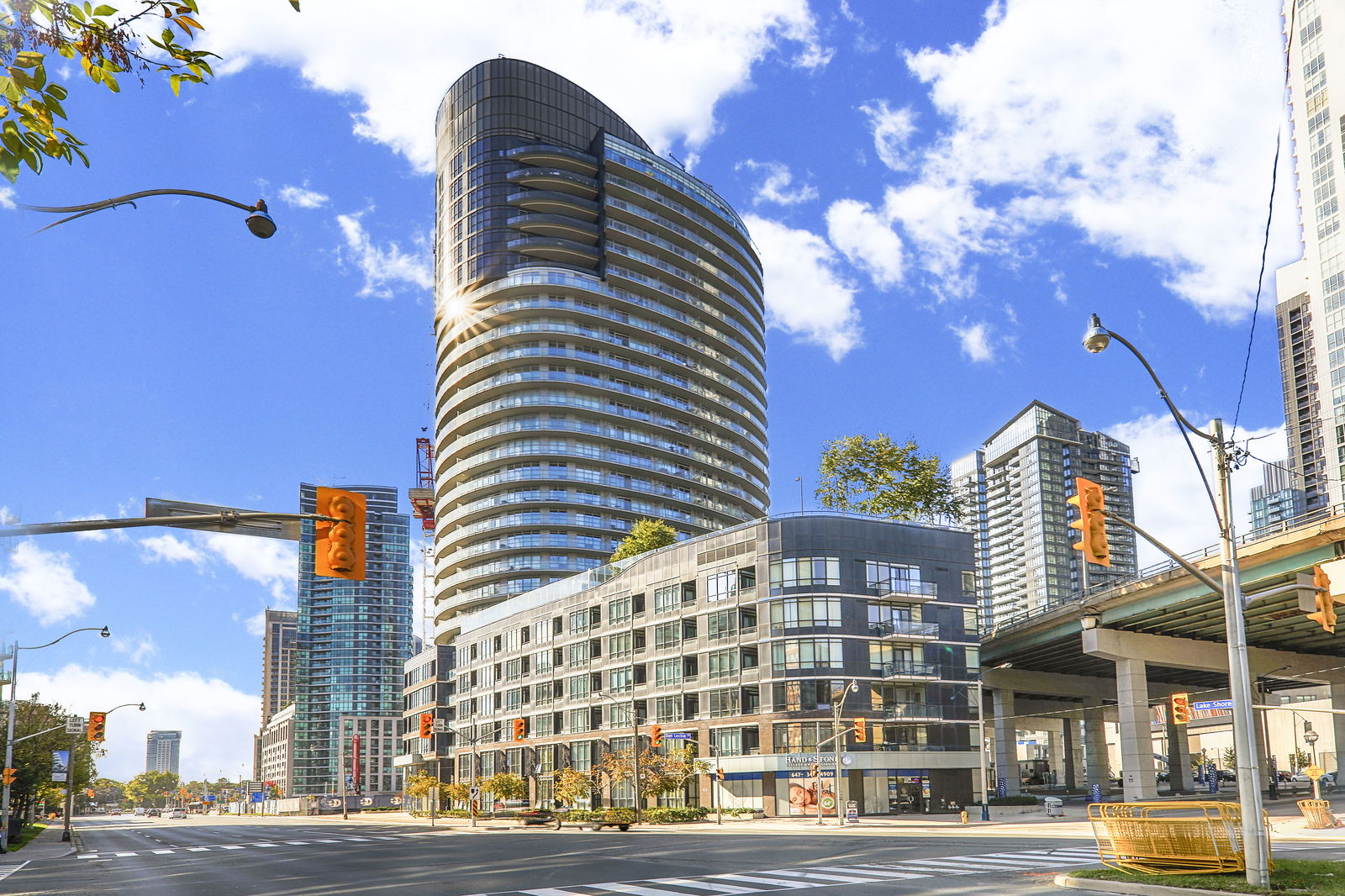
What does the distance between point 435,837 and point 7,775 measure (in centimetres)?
2338

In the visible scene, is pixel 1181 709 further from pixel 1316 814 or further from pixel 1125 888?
pixel 1125 888

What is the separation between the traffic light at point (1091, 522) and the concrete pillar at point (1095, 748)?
8526cm

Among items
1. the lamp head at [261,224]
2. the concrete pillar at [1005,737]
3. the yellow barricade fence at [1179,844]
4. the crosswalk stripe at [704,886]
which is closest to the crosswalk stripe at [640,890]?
the crosswalk stripe at [704,886]

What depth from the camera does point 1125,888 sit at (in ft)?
73.0

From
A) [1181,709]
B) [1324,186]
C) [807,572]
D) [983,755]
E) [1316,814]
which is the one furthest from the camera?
[1324,186]

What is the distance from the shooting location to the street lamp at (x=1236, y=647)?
2148 centimetres

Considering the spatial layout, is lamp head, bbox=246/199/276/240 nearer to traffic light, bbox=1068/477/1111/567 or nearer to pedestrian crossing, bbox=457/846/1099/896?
traffic light, bbox=1068/477/1111/567

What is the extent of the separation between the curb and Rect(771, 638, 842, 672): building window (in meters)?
53.9

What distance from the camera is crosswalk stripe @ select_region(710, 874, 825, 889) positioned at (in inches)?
1006

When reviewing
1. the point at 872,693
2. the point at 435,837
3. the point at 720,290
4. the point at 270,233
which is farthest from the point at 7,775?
the point at 720,290

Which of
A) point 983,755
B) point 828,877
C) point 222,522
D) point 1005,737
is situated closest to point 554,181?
point 1005,737

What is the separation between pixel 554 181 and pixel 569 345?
25.2 meters

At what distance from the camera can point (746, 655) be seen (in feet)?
269

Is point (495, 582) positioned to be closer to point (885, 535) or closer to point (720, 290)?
point (720, 290)
